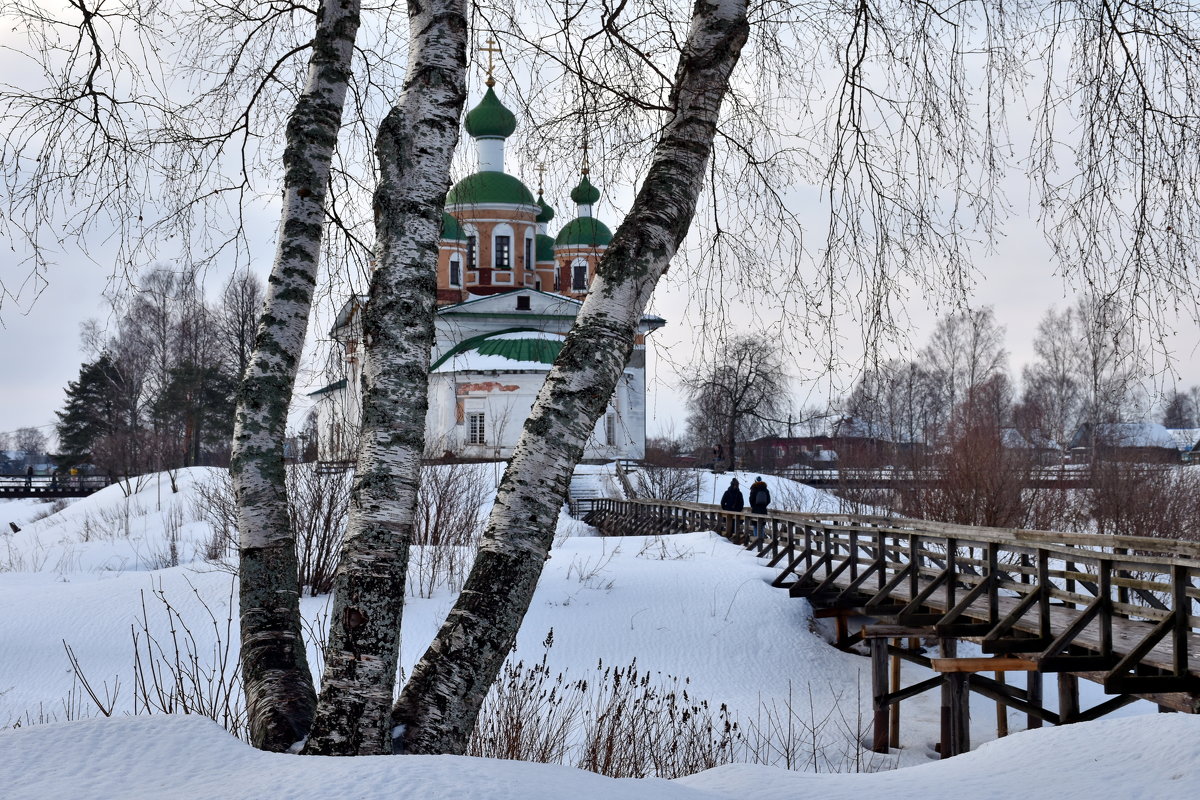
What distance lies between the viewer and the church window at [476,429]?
36.0 m

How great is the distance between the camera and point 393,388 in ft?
11.0

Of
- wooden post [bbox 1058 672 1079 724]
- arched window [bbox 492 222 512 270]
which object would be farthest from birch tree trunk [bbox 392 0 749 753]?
arched window [bbox 492 222 512 270]

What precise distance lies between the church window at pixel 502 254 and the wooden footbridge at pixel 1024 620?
3106cm

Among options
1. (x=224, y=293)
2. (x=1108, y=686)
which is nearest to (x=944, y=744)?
(x=1108, y=686)

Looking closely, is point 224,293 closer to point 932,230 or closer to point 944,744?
point 944,744

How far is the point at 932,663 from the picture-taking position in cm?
893

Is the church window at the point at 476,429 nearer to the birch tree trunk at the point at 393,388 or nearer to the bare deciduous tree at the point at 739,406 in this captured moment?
the bare deciduous tree at the point at 739,406

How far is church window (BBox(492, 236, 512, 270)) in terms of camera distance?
4316cm

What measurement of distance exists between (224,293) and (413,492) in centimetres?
3464

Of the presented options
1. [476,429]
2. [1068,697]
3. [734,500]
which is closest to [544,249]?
[476,429]

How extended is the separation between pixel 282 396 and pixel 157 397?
38469 millimetres

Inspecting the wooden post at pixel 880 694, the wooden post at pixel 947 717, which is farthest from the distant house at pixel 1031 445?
the wooden post at pixel 947 717

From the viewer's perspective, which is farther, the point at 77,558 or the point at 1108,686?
the point at 77,558

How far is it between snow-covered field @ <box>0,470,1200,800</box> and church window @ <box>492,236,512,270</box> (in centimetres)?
1605
